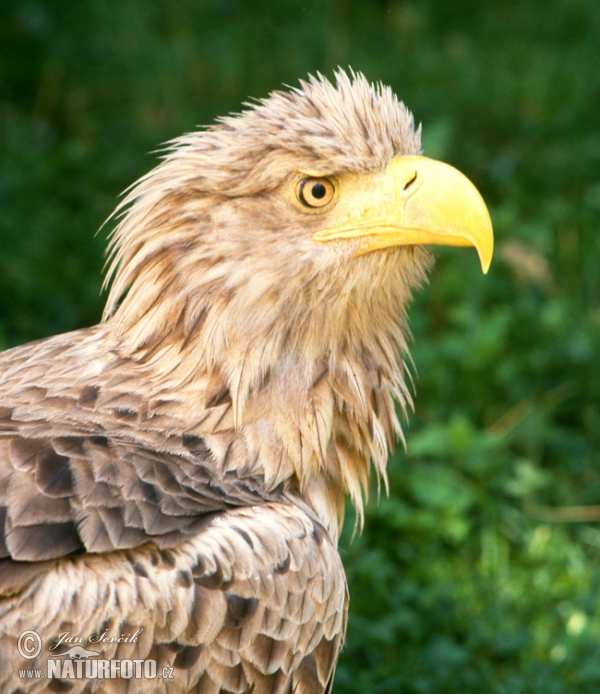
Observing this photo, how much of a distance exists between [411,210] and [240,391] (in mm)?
713

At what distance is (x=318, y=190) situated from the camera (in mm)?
3053

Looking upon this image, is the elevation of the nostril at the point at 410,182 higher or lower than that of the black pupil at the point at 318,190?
higher

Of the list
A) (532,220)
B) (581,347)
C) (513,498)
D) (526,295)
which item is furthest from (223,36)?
(513,498)

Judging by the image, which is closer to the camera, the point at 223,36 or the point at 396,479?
the point at 396,479

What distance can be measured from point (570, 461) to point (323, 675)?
2.52 m

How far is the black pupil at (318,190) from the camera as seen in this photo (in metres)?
3.05

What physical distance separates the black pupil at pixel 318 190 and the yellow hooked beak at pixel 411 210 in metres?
0.06

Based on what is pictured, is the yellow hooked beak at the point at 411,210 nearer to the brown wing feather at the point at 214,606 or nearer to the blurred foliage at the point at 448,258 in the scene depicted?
the brown wing feather at the point at 214,606

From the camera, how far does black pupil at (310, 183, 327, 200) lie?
3.05 meters

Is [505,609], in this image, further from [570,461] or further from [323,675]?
[323,675]

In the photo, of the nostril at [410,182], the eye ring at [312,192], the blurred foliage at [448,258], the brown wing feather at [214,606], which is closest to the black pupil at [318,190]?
the eye ring at [312,192]

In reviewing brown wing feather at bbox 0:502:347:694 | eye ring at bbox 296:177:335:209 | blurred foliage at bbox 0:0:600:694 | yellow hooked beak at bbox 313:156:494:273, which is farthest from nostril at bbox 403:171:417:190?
blurred foliage at bbox 0:0:600:694

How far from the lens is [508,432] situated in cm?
525

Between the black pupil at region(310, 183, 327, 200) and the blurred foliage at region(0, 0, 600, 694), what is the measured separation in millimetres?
1891
